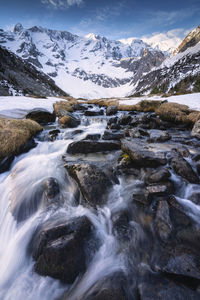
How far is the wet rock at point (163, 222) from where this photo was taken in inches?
125

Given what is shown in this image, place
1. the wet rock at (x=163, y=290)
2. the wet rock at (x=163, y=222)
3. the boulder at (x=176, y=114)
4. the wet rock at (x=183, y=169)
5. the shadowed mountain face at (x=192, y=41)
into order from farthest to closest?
the shadowed mountain face at (x=192, y=41), the boulder at (x=176, y=114), the wet rock at (x=183, y=169), the wet rock at (x=163, y=222), the wet rock at (x=163, y=290)

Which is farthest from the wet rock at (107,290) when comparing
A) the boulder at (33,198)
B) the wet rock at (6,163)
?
the wet rock at (6,163)

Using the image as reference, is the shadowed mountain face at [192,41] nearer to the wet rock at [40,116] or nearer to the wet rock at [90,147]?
the wet rock at [40,116]

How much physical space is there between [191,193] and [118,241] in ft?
8.37

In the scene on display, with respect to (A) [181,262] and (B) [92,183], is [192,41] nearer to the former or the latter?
(B) [92,183]

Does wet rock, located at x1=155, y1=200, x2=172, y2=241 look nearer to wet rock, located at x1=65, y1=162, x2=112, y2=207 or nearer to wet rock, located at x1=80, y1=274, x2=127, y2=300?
wet rock, located at x1=80, y1=274, x2=127, y2=300

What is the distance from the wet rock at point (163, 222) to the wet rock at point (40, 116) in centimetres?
1113

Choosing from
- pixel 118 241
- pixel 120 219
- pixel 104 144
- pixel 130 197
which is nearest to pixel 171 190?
pixel 130 197

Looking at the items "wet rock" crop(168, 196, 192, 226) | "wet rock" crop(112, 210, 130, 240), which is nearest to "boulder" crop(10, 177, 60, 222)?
"wet rock" crop(112, 210, 130, 240)

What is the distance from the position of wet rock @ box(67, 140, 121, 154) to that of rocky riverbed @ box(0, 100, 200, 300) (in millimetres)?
795

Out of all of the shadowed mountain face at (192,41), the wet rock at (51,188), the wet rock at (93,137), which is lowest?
the wet rock at (51,188)

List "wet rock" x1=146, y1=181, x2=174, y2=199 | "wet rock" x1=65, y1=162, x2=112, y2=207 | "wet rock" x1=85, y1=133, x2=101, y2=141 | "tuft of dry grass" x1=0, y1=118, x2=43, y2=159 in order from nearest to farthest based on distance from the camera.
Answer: "wet rock" x1=146, y1=181, x2=174, y2=199, "wet rock" x1=65, y1=162, x2=112, y2=207, "tuft of dry grass" x1=0, y1=118, x2=43, y2=159, "wet rock" x1=85, y1=133, x2=101, y2=141

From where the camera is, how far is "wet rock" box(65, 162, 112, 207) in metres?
4.27

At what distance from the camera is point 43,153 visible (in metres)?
7.32
